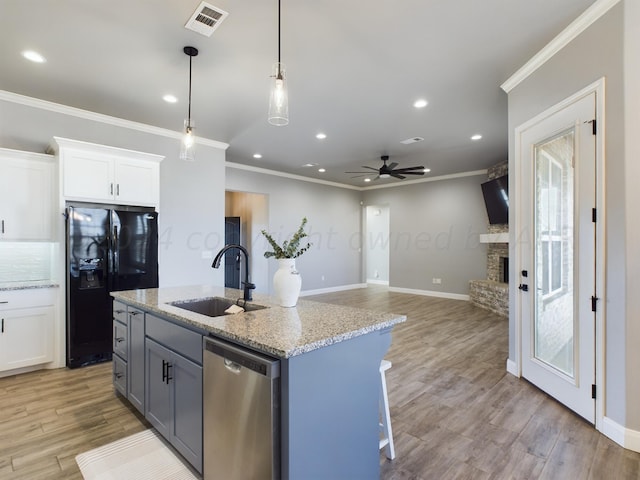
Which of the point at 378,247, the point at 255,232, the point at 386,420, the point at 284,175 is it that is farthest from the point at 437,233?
the point at 386,420

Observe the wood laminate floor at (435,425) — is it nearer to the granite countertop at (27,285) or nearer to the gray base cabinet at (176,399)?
the gray base cabinet at (176,399)

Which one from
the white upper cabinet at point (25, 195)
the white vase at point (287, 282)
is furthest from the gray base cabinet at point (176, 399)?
the white upper cabinet at point (25, 195)

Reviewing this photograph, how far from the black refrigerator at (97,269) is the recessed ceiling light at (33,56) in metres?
1.34

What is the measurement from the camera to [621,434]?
85.7 inches

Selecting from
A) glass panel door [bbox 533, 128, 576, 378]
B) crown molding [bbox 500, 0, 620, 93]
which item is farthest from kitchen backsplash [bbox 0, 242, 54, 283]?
crown molding [bbox 500, 0, 620, 93]

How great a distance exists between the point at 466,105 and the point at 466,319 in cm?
359

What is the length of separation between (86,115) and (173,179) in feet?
3.94

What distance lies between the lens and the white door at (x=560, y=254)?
A: 2436mm

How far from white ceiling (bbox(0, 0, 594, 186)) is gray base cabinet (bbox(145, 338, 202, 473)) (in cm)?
231

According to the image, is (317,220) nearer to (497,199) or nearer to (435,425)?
(497,199)

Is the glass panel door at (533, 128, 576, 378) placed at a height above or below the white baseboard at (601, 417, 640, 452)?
above

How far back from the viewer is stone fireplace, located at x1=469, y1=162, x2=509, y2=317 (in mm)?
6238

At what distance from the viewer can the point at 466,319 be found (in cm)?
579

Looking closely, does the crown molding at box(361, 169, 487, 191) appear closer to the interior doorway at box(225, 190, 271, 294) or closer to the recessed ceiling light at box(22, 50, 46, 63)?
the interior doorway at box(225, 190, 271, 294)
